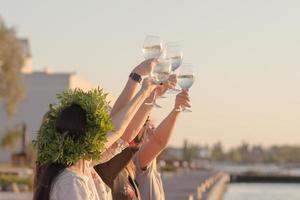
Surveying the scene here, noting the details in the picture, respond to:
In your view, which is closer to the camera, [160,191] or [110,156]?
[110,156]

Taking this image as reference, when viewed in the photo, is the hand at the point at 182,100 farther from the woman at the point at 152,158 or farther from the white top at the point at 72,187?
the white top at the point at 72,187

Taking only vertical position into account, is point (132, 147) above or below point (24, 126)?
above

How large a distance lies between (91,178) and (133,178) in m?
1.24

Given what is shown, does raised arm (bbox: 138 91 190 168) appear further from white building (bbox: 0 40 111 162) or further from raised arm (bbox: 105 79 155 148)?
white building (bbox: 0 40 111 162)

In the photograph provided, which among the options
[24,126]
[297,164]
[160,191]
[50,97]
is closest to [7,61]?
[24,126]

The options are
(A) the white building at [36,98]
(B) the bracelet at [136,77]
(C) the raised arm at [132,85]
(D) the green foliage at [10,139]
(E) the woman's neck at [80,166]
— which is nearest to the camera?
(E) the woman's neck at [80,166]

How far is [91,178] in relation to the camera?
12.8 ft

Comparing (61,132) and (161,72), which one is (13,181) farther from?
(61,132)

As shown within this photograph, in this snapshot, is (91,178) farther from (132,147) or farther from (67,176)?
(132,147)

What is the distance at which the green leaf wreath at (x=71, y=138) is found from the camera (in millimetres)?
3787

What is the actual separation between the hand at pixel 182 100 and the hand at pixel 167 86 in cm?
8

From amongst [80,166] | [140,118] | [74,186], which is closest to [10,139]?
[140,118]

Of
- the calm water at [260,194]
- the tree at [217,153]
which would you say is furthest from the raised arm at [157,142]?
the tree at [217,153]

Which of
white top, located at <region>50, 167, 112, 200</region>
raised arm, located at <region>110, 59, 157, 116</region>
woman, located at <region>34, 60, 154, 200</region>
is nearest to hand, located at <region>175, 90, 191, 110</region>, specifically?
raised arm, located at <region>110, 59, 157, 116</region>
